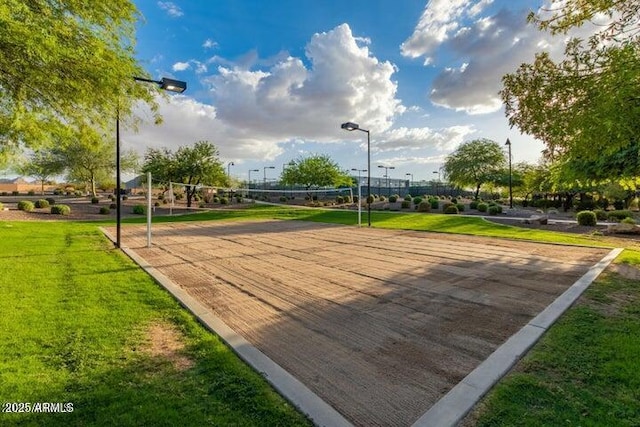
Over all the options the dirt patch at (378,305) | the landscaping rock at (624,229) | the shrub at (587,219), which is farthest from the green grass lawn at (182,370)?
the shrub at (587,219)

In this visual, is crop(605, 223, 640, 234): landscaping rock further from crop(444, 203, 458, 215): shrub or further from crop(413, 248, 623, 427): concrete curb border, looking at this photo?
crop(413, 248, 623, 427): concrete curb border

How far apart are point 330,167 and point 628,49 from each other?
40.2 m

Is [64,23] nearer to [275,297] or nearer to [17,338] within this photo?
[17,338]

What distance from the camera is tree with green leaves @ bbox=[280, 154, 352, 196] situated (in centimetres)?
4344

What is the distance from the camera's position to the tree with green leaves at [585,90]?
4574mm

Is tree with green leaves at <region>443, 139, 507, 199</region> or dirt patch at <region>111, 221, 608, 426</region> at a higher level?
tree with green leaves at <region>443, 139, 507, 199</region>

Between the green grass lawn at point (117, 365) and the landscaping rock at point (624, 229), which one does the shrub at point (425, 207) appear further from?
the green grass lawn at point (117, 365)

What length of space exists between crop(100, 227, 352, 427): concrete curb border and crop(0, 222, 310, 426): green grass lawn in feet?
0.30

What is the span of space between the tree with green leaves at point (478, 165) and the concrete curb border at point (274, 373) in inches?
1838

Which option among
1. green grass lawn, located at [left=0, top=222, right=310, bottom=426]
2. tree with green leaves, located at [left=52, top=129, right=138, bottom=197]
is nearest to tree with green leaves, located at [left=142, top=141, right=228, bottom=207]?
tree with green leaves, located at [left=52, top=129, right=138, bottom=197]

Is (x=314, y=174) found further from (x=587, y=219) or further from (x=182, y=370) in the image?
(x=182, y=370)

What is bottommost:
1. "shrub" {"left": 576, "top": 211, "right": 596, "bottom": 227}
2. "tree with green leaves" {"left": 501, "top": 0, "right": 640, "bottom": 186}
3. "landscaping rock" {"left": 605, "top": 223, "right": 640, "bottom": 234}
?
"landscaping rock" {"left": 605, "top": 223, "right": 640, "bottom": 234}

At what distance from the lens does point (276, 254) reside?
10.8 metres

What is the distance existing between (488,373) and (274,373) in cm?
213
